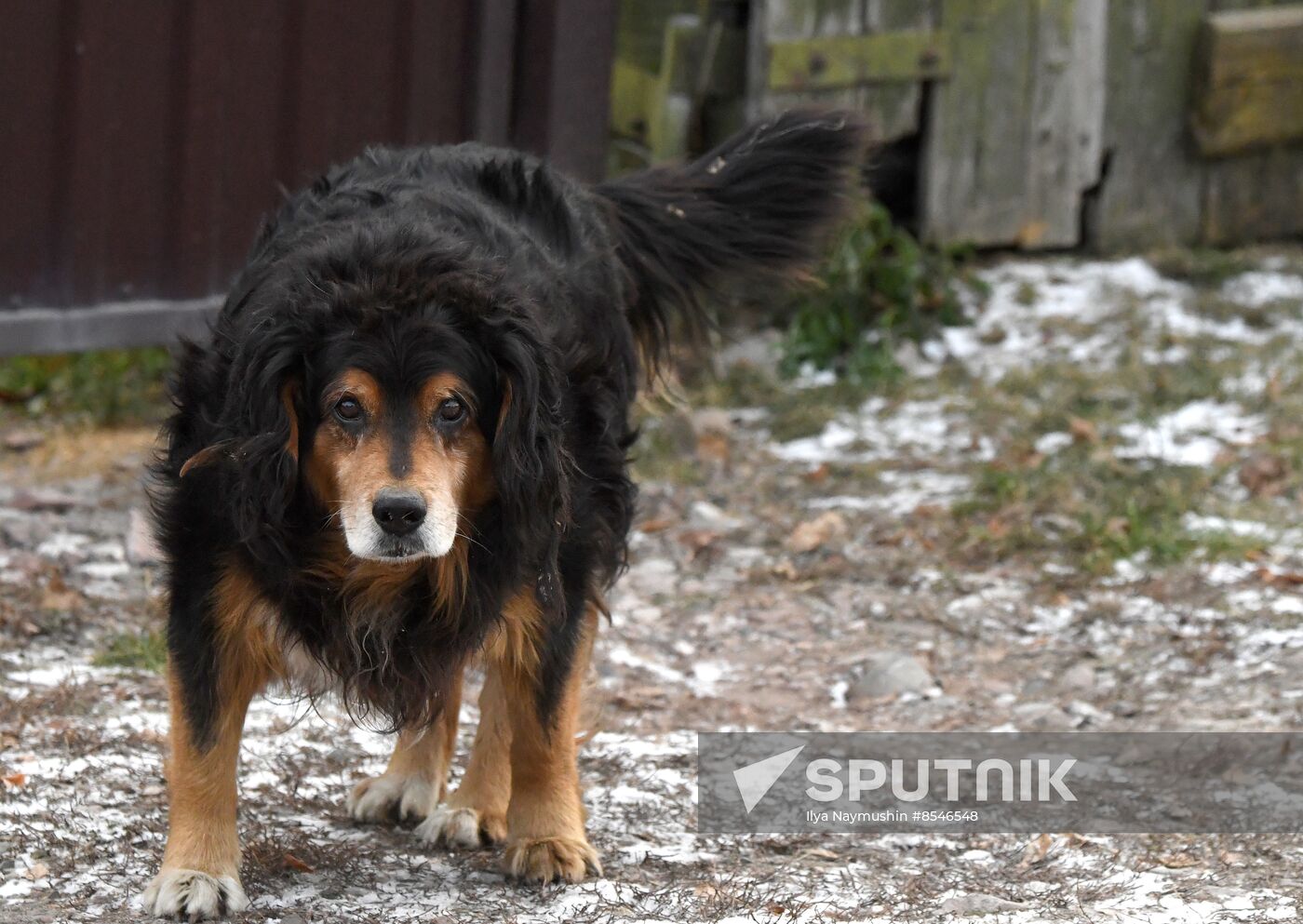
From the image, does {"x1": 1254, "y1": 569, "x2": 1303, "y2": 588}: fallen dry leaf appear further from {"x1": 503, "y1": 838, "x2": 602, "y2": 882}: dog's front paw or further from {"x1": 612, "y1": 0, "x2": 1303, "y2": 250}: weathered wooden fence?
{"x1": 612, "y1": 0, "x2": 1303, "y2": 250}: weathered wooden fence

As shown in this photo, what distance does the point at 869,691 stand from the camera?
482 cm

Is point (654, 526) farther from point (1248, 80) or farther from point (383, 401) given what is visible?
point (1248, 80)

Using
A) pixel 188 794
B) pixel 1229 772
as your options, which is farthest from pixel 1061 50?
pixel 188 794

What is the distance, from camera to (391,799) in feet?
12.7

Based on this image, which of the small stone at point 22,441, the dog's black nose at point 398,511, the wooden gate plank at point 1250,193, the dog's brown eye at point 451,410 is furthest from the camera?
the wooden gate plank at point 1250,193

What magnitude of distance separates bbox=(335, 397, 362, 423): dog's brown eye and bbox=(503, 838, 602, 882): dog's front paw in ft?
3.64

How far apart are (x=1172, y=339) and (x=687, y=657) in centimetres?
332

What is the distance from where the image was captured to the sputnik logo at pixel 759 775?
161 inches

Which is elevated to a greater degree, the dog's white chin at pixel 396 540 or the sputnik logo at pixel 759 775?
the dog's white chin at pixel 396 540

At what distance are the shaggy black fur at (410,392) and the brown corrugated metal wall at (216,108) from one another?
2477 millimetres

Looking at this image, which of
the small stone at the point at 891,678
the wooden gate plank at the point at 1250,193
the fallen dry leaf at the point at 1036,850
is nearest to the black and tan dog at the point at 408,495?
the fallen dry leaf at the point at 1036,850

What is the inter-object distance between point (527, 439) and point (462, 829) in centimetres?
110

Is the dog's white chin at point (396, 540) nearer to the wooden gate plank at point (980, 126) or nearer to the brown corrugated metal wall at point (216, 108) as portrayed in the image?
the brown corrugated metal wall at point (216, 108)

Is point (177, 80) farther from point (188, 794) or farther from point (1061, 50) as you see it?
point (1061, 50)
